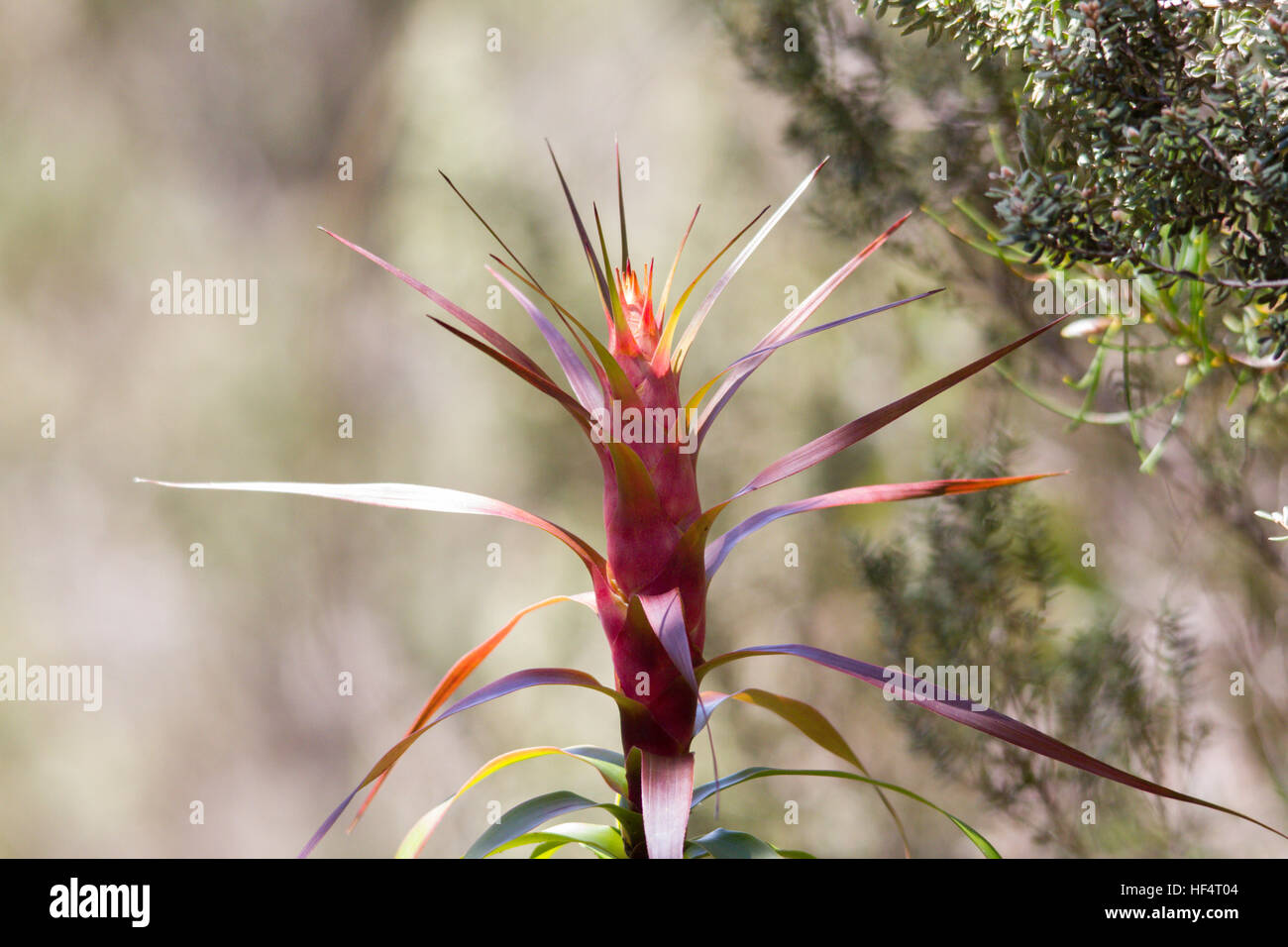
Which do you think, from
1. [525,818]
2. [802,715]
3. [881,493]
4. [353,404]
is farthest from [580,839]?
[353,404]

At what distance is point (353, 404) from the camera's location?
1.23m

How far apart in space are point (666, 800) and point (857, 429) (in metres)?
0.21

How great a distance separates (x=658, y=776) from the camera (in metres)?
0.42

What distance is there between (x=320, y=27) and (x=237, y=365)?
48 centimetres

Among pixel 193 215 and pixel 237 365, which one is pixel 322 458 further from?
pixel 193 215

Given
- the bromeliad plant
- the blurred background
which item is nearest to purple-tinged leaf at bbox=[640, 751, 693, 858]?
the bromeliad plant

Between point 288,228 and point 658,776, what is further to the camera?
point 288,228

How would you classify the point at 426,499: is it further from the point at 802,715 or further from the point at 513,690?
the point at 802,715

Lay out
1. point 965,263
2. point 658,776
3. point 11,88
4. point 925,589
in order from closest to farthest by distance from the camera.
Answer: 1. point 658,776
2. point 925,589
3. point 965,263
4. point 11,88

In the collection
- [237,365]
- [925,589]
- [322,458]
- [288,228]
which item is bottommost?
[925,589]

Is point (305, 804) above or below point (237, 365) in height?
below

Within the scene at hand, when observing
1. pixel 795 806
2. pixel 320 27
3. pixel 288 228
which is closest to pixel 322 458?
pixel 288 228

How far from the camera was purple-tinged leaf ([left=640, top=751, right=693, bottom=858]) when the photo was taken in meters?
0.37

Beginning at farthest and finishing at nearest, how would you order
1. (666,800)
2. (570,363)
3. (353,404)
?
(353,404), (570,363), (666,800)
